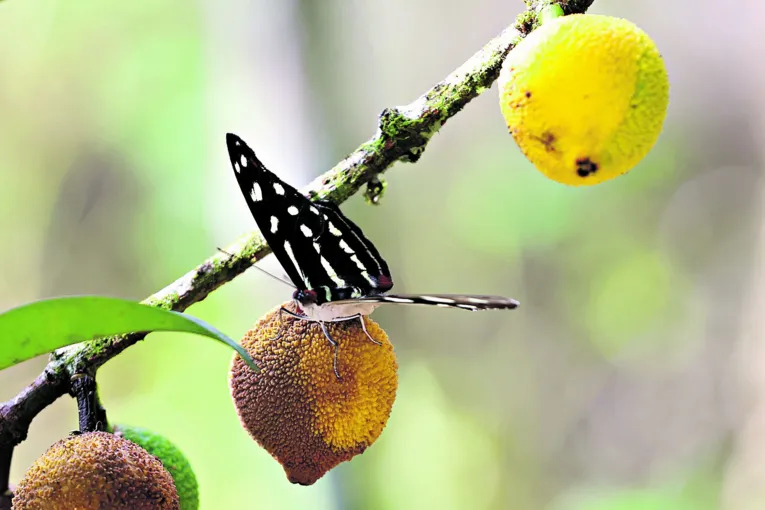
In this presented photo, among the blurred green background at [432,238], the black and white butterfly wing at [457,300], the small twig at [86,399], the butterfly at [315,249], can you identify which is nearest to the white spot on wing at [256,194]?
the butterfly at [315,249]

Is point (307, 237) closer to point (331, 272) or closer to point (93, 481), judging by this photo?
point (331, 272)

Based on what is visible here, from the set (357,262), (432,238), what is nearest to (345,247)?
(357,262)

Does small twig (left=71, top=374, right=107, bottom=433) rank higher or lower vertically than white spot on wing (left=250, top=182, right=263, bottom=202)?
lower

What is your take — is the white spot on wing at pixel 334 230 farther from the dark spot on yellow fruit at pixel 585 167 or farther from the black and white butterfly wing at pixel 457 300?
the dark spot on yellow fruit at pixel 585 167

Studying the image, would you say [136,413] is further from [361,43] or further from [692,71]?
[692,71]

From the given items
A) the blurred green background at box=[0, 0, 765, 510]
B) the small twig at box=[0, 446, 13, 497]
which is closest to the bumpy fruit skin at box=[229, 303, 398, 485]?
the small twig at box=[0, 446, 13, 497]

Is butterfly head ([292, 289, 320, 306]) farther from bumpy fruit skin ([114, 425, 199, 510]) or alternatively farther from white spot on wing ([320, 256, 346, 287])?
bumpy fruit skin ([114, 425, 199, 510])
